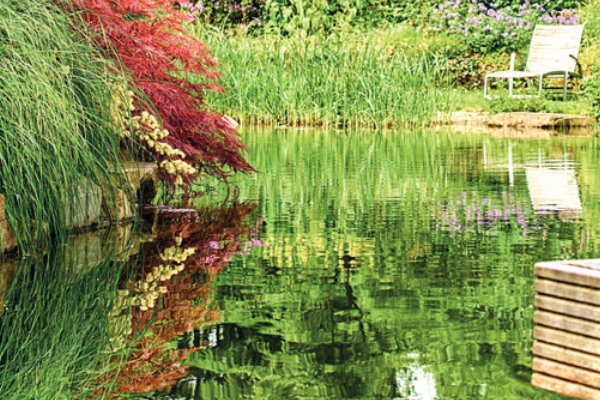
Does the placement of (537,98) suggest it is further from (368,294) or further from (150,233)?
(368,294)

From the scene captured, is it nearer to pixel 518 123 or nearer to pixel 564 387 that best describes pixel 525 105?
pixel 518 123

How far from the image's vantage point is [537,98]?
54.7 feet

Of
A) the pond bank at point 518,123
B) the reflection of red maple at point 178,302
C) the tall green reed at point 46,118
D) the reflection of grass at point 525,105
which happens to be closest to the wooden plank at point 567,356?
the reflection of red maple at point 178,302

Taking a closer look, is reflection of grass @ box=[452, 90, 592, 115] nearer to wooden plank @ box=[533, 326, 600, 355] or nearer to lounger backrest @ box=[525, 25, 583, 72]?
lounger backrest @ box=[525, 25, 583, 72]

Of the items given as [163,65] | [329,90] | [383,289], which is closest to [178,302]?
[383,289]

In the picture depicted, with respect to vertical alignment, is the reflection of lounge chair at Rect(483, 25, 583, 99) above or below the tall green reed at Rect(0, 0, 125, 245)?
above

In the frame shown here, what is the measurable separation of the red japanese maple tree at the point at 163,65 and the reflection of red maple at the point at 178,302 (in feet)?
1.99

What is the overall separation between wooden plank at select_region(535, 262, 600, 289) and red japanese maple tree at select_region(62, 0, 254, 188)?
382 cm

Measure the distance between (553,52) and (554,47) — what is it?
0.34 feet

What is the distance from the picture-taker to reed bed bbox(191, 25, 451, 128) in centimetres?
1548

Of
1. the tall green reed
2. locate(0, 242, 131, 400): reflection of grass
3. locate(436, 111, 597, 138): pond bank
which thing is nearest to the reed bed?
locate(436, 111, 597, 138): pond bank

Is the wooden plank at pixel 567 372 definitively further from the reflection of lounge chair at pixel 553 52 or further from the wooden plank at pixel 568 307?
the reflection of lounge chair at pixel 553 52

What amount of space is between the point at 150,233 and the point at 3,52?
128 centimetres

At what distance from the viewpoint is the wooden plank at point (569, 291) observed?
2.70 meters
